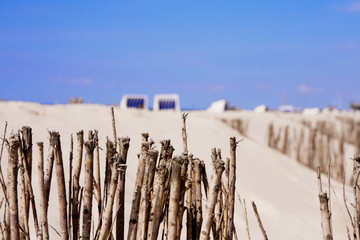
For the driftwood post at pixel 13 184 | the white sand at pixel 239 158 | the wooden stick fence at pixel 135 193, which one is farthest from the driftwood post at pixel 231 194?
the white sand at pixel 239 158

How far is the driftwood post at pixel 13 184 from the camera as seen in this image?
154 centimetres

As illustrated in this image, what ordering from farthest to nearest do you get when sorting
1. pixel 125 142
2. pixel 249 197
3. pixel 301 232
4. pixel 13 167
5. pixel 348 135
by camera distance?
pixel 348 135 → pixel 249 197 → pixel 301 232 → pixel 125 142 → pixel 13 167

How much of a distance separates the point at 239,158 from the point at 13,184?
5.75m

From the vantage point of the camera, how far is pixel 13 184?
157 cm

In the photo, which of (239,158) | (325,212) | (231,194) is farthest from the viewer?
(239,158)

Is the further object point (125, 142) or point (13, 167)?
point (125, 142)

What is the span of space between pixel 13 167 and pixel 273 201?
4.80 m

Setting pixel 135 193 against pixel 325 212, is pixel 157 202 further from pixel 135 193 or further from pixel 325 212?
pixel 325 212

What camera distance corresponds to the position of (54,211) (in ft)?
10.9

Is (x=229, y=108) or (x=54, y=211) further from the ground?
(x=229, y=108)

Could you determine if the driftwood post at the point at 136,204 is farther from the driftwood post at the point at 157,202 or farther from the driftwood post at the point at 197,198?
the driftwood post at the point at 197,198

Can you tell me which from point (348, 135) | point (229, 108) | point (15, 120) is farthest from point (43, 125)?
point (229, 108)

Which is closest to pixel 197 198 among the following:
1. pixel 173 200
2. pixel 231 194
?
pixel 231 194

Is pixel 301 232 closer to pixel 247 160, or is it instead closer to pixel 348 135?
pixel 247 160
